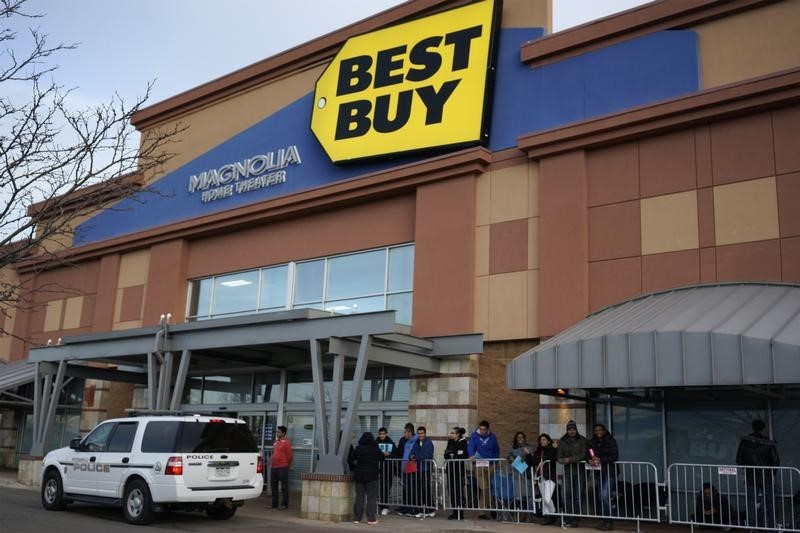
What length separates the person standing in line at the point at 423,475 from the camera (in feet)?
49.5

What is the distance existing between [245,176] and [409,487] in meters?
12.1

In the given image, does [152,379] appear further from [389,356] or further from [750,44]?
[750,44]

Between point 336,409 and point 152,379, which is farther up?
point 152,379

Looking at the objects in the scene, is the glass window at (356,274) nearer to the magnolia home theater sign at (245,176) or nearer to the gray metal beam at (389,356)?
the gray metal beam at (389,356)

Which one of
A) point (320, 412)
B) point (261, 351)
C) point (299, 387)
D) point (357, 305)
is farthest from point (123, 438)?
point (299, 387)

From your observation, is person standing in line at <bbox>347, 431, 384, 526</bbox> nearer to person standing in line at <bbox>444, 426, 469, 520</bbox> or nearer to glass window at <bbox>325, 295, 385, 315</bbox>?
person standing in line at <bbox>444, 426, 469, 520</bbox>

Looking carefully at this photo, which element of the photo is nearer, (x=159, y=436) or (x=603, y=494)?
(x=603, y=494)

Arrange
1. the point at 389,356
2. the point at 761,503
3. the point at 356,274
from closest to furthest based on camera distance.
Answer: the point at 761,503
the point at 389,356
the point at 356,274

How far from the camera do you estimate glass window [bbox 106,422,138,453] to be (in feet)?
46.0

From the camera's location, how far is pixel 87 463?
1455 cm

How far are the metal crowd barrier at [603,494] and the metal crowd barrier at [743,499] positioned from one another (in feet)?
2.08

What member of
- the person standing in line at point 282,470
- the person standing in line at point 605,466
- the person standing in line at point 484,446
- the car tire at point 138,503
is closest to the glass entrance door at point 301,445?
the person standing in line at point 282,470

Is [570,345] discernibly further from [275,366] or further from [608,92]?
[275,366]

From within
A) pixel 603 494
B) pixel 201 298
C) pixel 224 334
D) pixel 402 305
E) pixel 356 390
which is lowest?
pixel 603 494
